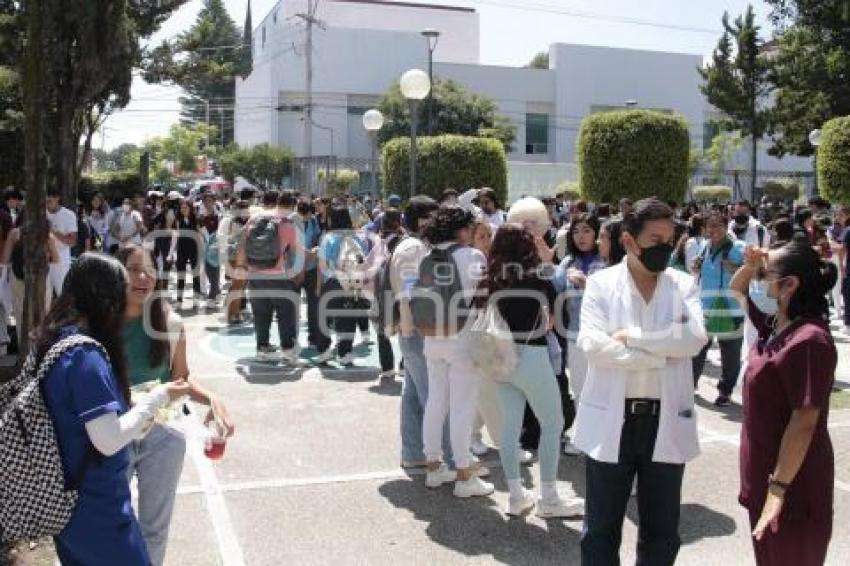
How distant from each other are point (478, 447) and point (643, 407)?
2911 millimetres

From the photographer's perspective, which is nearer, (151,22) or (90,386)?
(90,386)

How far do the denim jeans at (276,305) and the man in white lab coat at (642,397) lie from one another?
5.87 meters

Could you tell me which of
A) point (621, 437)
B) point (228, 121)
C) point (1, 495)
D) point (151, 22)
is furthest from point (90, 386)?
point (228, 121)

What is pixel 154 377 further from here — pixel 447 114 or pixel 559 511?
pixel 447 114

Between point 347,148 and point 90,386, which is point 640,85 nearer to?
point 347,148

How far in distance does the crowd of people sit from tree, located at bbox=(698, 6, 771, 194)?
33.9 m

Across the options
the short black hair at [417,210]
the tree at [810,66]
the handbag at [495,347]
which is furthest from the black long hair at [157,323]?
the tree at [810,66]

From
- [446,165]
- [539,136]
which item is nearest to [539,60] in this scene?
[539,136]

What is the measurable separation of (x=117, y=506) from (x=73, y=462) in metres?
0.21

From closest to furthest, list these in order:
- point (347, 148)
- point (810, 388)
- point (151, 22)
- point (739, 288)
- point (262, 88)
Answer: point (810, 388)
point (739, 288)
point (151, 22)
point (347, 148)
point (262, 88)

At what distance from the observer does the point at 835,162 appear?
674 inches

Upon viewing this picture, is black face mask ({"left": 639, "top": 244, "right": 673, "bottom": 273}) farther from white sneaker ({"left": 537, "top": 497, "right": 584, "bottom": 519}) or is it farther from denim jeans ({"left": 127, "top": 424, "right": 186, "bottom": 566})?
denim jeans ({"left": 127, "top": 424, "right": 186, "bottom": 566})

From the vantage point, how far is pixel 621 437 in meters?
3.58

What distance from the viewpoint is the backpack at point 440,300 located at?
529cm
